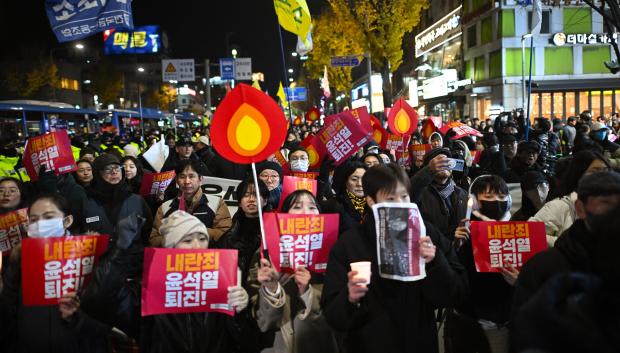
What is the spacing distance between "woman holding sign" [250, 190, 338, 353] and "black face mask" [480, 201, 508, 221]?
1.18 metres

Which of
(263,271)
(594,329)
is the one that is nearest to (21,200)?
(263,271)

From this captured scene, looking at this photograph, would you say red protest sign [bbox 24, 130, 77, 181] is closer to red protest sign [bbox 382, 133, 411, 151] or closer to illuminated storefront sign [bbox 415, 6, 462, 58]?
red protest sign [bbox 382, 133, 411, 151]

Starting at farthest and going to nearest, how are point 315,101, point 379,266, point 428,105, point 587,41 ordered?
point 315,101, point 428,105, point 587,41, point 379,266

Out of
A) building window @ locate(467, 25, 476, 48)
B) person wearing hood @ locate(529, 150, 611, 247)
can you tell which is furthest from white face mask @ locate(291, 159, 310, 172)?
building window @ locate(467, 25, 476, 48)

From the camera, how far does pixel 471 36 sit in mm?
39344

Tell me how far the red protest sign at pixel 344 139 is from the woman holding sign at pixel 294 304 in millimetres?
4361

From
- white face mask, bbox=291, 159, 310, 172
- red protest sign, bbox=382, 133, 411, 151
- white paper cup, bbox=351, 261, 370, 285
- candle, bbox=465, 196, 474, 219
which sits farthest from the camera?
red protest sign, bbox=382, 133, 411, 151

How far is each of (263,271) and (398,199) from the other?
0.86 m

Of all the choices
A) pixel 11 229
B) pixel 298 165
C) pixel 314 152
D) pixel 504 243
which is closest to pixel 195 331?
pixel 504 243

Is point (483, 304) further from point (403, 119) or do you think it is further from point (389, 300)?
point (403, 119)

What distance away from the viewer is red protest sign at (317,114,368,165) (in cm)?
823

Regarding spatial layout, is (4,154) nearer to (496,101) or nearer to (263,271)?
(263,271)

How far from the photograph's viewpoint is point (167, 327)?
125 inches

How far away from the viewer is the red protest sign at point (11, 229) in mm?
4438
